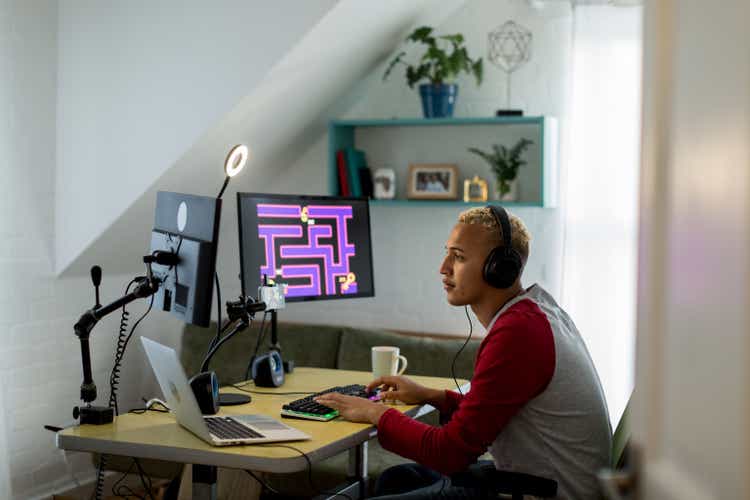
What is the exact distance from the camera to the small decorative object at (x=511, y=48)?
4.07 m

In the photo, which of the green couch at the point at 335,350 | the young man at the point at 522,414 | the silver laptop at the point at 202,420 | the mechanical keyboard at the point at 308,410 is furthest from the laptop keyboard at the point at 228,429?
the green couch at the point at 335,350

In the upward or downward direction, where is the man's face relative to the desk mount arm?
upward

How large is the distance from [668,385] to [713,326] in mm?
138

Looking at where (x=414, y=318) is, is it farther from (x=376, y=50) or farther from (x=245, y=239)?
(x=245, y=239)

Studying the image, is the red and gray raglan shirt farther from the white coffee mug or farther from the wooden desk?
the white coffee mug

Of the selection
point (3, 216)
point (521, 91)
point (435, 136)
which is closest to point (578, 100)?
point (521, 91)

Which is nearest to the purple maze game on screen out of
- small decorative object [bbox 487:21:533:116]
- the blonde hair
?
the blonde hair

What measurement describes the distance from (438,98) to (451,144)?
0.27 m

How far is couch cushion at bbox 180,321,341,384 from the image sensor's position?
401cm

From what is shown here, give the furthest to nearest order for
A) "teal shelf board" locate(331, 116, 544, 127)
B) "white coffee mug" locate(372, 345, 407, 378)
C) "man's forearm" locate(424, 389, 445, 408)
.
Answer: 1. "teal shelf board" locate(331, 116, 544, 127)
2. "white coffee mug" locate(372, 345, 407, 378)
3. "man's forearm" locate(424, 389, 445, 408)

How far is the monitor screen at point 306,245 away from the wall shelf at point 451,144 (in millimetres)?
816

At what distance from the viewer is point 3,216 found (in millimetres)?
3496

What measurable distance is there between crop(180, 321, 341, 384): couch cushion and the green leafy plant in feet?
3.63

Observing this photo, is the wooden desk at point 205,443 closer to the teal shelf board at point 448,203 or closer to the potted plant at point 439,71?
the teal shelf board at point 448,203
